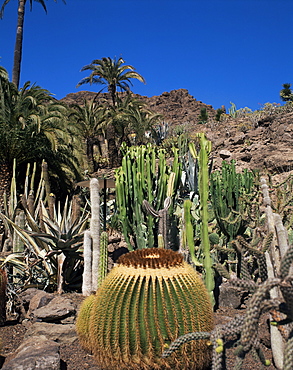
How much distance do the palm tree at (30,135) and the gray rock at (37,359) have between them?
10.4 meters

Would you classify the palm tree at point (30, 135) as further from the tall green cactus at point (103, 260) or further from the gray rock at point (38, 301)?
the tall green cactus at point (103, 260)

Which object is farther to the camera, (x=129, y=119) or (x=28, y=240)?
(x=129, y=119)

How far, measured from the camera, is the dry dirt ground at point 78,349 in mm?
3502

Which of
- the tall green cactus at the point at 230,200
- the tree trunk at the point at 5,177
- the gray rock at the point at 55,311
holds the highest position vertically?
the tree trunk at the point at 5,177

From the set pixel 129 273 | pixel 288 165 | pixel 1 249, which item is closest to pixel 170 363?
pixel 129 273

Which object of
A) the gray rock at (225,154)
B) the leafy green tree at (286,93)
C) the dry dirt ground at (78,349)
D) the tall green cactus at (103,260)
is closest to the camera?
the dry dirt ground at (78,349)

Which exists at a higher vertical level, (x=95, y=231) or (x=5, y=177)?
(x=5, y=177)

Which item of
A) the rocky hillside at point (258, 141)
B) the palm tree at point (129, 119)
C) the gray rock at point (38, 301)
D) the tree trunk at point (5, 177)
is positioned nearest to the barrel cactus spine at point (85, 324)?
the gray rock at point (38, 301)

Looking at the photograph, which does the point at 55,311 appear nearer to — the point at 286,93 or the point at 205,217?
the point at 205,217

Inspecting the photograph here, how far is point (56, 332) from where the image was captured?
14.1 feet

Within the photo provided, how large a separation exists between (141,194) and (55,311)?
2761 millimetres

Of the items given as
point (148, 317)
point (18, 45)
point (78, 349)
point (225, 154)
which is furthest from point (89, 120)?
point (148, 317)

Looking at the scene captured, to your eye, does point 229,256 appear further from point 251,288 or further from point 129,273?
point 251,288

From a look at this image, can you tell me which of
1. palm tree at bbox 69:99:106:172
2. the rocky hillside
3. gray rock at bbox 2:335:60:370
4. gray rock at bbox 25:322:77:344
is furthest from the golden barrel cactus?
palm tree at bbox 69:99:106:172
